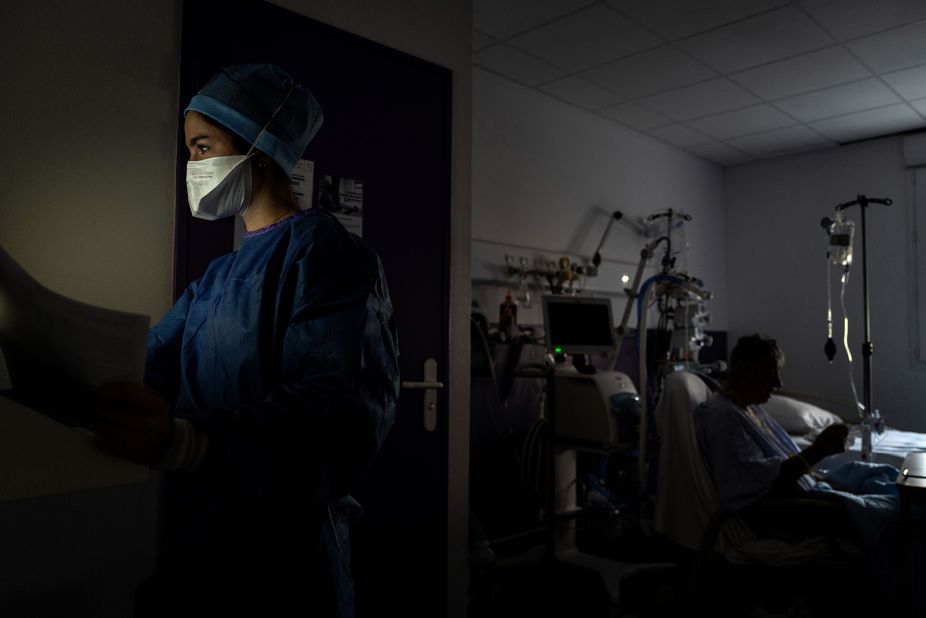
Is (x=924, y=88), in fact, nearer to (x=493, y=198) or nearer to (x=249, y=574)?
(x=493, y=198)

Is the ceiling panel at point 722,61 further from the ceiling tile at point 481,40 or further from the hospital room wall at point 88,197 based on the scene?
the hospital room wall at point 88,197

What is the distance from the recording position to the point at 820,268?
471 centimetres

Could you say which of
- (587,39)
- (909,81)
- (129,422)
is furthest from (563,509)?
(909,81)

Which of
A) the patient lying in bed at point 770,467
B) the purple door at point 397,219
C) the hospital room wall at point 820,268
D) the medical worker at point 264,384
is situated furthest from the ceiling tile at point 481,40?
the hospital room wall at point 820,268

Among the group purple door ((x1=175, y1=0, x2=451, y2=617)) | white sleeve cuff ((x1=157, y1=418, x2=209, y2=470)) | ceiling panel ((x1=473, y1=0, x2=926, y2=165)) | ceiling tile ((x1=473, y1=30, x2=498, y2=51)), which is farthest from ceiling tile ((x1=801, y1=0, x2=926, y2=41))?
white sleeve cuff ((x1=157, y1=418, x2=209, y2=470))

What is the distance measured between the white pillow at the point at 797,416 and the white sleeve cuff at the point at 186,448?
349 cm

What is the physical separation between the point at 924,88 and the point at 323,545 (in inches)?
159

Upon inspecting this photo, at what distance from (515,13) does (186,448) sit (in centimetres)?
257

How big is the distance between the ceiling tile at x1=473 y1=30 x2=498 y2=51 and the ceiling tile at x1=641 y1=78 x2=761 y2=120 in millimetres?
1149

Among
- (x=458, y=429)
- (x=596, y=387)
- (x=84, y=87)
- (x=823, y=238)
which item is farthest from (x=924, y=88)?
(x=84, y=87)

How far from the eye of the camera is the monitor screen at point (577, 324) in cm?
293

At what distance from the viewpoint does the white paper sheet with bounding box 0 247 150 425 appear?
0.67m

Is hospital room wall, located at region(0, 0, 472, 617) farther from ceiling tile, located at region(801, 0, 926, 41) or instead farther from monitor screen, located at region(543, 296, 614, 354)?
ceiling tile, located at region(801, 0, 926, 41)

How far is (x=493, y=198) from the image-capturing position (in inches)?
136
